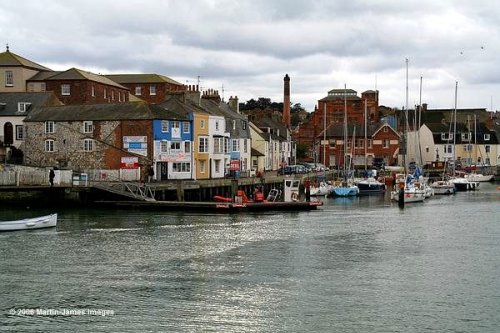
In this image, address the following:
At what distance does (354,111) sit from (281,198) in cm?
5739

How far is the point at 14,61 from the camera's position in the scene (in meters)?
83.5

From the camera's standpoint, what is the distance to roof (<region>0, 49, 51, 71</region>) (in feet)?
273

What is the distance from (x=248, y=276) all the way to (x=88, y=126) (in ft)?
121

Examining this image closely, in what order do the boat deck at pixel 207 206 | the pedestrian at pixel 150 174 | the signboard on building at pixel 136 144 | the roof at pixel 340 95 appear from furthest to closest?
the roof at pixel 340 95, the signboard on building at pixel 136 144, the pedestrian at pixel 150 174, the boat deck at pixel 207 206

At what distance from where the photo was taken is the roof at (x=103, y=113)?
6288 centimetres

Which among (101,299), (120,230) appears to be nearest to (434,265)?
(101,299)

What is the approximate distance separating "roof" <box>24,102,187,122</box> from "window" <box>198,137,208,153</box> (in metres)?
3.42

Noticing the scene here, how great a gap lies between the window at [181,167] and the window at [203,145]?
2.26 m

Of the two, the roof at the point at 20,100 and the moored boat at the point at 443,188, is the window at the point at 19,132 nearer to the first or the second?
the roof at the point at 20,100

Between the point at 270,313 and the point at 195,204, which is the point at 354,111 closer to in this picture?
the point at 195,204

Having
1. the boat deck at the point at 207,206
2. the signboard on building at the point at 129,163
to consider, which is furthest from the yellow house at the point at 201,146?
the boat deck at the point at 207,206

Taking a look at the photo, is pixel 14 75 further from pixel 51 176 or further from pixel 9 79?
pixel 51 176

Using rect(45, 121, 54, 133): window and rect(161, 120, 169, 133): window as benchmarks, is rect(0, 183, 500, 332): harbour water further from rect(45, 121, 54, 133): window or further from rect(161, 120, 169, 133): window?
rect(45, 121, 54, 133): window

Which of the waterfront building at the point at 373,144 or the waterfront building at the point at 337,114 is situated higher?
the waterfront building at the point at 337,114
